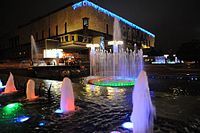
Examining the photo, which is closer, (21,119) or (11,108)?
(21,119)

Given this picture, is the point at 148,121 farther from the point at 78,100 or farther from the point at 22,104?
the point at 22,104

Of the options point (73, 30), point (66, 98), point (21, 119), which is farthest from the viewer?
point (73, 30)

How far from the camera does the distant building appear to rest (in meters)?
48.5

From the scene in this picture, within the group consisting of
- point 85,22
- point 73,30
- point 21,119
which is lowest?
point 21,119

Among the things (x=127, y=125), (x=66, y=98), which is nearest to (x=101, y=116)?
(x=127, y=125)

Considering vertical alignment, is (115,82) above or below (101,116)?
above

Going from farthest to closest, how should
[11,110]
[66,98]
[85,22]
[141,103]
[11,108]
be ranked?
[85,22] < [11,108] < [11,110] < [66,98] < [141,103]

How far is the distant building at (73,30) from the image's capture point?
48.5m

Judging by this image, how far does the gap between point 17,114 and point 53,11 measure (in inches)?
2232

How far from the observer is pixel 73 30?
5291cm

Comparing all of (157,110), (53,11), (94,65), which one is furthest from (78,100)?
(53,11)

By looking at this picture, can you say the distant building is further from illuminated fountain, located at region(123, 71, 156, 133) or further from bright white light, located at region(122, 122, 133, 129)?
illuminated fountain, located at region(123, 71, 156, 133)

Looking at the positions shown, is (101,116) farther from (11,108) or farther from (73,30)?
(73,30)

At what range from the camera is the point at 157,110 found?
17.9ft
